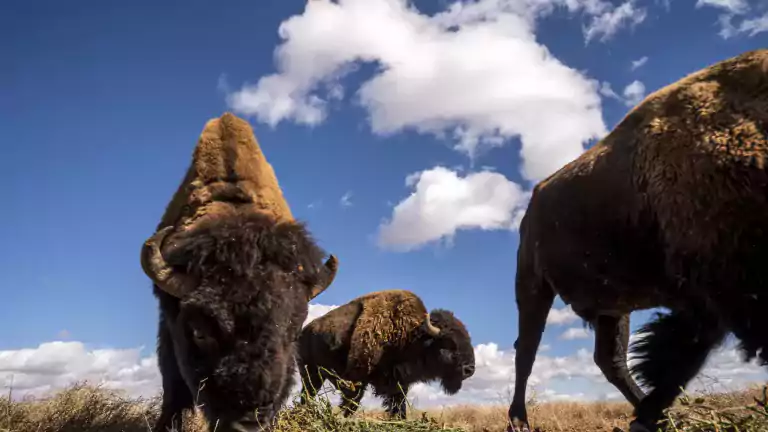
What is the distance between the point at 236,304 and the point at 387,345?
21.1 feet

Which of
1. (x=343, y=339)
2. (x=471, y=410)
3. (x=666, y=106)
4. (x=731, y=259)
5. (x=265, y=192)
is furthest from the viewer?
(x=343, y=339)

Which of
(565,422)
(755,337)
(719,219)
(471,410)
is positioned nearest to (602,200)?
(719,219)

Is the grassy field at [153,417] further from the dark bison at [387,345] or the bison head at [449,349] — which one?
the bison head at [449,349]

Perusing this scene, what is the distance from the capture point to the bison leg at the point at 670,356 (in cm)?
458

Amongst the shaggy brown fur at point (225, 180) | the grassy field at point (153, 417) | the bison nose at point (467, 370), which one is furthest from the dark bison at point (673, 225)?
the bison nose at point (467, 370)

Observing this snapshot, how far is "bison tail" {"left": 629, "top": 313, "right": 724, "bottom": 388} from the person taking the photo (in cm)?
461

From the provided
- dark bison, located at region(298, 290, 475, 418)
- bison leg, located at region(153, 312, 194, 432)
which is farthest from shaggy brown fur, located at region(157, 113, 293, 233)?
dark bison, located at region(298, 290, 475, 418)

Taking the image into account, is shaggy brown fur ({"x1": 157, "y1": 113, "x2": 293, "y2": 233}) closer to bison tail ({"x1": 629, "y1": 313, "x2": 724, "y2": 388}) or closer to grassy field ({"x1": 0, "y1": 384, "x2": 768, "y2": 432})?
grassy field ({"x1": 0, "y1": 384, "x2": 768, "y2": 432})

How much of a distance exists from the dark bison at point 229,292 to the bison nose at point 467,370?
21.4 ft

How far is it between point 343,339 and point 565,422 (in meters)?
4.91

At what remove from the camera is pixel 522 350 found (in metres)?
6.53

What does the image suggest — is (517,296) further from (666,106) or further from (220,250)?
(220,250)

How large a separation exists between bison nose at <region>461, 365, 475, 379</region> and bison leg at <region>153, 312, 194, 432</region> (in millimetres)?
6985

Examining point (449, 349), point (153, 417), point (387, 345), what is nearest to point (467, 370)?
point (449, 349)
